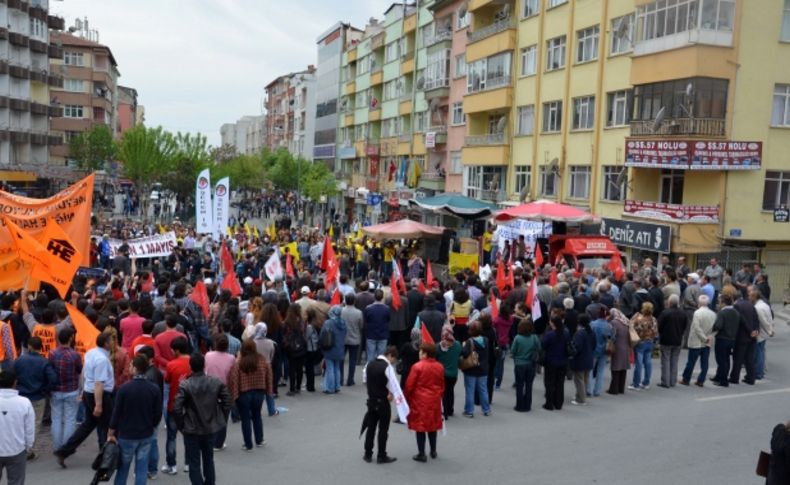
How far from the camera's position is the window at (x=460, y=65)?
48688mm

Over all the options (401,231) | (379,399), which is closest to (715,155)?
(401,231)

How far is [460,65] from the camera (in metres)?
49.3

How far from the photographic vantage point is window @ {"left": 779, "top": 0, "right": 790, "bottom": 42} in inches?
1078

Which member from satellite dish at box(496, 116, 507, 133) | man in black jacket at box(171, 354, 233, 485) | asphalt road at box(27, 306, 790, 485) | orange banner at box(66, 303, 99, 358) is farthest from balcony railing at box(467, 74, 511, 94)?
man in black jacket at box(171, 354, 233, 485)

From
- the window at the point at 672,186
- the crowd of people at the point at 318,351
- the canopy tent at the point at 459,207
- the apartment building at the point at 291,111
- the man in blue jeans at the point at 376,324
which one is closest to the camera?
the crowd of people at the point at 318,351

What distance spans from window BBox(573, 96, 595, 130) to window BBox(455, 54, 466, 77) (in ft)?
48.1

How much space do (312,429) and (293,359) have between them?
7.00 feet

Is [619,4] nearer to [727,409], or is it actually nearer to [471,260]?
[471,260]

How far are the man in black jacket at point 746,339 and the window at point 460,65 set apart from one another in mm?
35433

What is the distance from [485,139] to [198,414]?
3576 centimetres

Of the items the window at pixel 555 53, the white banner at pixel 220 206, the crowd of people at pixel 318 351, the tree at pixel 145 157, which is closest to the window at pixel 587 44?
the window at pixel 555 53

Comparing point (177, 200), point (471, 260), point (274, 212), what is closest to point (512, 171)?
point (471, 260)

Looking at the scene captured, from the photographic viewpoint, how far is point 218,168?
276 ft

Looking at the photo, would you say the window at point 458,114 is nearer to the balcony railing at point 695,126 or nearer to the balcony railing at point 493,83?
the balcony railing at point 493,83
